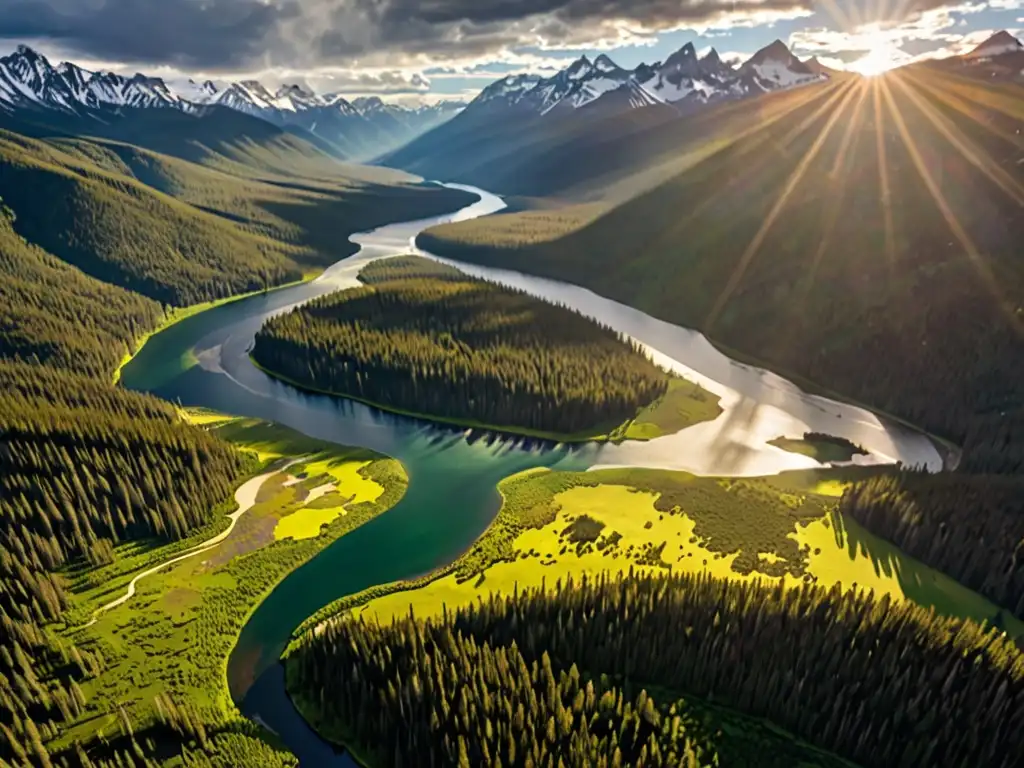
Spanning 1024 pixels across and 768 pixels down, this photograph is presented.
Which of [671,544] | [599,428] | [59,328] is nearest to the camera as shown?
[671,544]

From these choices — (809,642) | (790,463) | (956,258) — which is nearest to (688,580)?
(809,642)

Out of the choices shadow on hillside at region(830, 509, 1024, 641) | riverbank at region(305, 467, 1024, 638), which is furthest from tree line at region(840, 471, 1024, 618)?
riverbank at region(305, 467, 1024, 638)

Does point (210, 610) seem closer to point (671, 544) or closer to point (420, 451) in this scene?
point (420, 451)

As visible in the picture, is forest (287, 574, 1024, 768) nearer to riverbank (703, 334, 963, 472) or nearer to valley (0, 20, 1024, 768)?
valley (0, 20, 1024, 768)

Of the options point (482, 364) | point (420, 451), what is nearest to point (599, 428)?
point (482, 364)

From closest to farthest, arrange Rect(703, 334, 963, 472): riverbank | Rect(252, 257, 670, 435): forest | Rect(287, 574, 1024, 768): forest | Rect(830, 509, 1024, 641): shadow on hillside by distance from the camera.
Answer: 1. Rect(287, 574, 1024, 768): forest
2. Rect(830, 509, 1024, 641): shadow on hillside
3. Rect(703, 334, 963, 472): riverbank
4. Rect(252, 257, 670, 435): forest

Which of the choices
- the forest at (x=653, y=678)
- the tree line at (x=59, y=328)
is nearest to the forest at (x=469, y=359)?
the tree line at (x=59, y=328)
